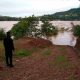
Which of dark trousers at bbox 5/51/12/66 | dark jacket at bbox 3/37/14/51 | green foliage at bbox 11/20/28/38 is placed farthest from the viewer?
green foliage at bbox 11/20/28/38

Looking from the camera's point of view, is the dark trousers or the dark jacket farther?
the dark trousers

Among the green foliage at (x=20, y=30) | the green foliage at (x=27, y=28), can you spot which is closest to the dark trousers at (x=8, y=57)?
the green foliage at (x=20, y=30)

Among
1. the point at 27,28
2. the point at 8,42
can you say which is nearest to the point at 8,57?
the point at 8,42

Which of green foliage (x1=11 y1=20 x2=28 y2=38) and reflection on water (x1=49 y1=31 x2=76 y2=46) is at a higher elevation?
green foliage (x1=11 y1=20 x2=28 y2=38)

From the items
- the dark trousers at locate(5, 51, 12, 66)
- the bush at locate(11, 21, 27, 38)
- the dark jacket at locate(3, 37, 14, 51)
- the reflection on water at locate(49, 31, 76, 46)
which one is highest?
the dark jacket at locate(3, 37, 14, 51)

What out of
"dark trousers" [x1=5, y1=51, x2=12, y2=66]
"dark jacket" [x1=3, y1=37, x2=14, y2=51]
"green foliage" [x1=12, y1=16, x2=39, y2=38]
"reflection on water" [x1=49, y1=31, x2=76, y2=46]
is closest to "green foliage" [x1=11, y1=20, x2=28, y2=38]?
"green foliage" [x1=12, y1=16, x2=39, y2=38]

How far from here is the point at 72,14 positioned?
15288cm

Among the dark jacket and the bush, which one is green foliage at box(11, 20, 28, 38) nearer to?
the bush

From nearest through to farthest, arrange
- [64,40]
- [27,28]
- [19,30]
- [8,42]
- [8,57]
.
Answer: [8,42]
[8,57]
[27,28]
[19,30]
[64,40]

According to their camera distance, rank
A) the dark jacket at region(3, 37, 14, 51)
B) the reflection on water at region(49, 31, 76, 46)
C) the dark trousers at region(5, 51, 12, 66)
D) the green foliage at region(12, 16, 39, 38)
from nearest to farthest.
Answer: the dark jacket at region(3, 37, 14, 51)
the dark trousers at region(5, 51, 12, 66)
the green foliage at region(12, 16, 39, 38)
the reflection on water at region(49, 31, 76, 46)

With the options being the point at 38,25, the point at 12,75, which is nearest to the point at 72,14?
the point at 38,25

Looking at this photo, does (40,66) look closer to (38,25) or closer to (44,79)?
(44,79)

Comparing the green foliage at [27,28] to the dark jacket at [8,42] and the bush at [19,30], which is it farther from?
the dark jacket at [8,42]

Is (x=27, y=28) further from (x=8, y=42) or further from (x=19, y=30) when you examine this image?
(x=8, y=42)
